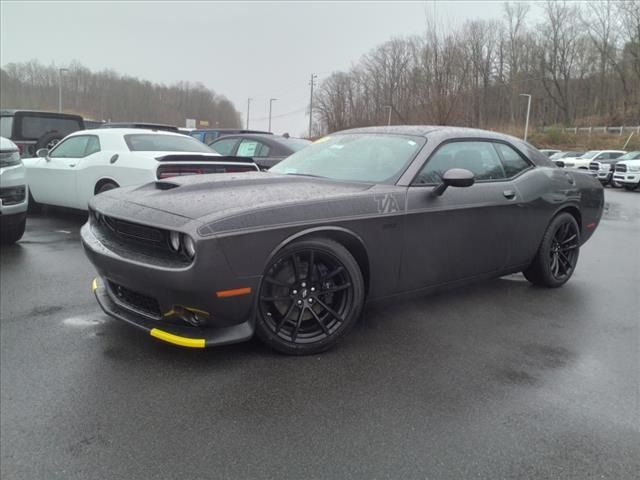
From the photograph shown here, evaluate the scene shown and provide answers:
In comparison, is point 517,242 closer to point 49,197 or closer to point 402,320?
point 402,320

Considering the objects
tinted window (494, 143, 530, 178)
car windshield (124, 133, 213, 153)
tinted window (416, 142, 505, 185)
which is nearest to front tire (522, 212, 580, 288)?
tinted window (494, 143, 530, 178)

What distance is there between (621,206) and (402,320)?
12.8 meters

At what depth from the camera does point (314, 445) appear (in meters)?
2.14

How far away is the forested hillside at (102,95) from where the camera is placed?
214 feet

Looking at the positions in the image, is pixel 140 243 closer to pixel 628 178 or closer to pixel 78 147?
pixel 78 147

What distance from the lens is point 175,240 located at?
2652mm

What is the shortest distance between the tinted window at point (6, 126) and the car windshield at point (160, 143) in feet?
16.4

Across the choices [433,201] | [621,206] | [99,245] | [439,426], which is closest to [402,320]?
[433,201]

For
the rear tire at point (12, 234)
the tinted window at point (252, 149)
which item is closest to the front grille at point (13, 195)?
the rear tire at point (12, 234)

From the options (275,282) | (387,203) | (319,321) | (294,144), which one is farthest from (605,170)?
(275,282)

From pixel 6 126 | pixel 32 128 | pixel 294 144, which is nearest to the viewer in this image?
pixel 294 144

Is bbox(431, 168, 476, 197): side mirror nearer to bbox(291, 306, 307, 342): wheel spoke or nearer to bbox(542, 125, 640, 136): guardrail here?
bbox(291, 306, 307, 342): wheel spoke

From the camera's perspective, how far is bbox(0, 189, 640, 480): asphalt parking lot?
2.03m

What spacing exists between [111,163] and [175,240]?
4.38 metres
